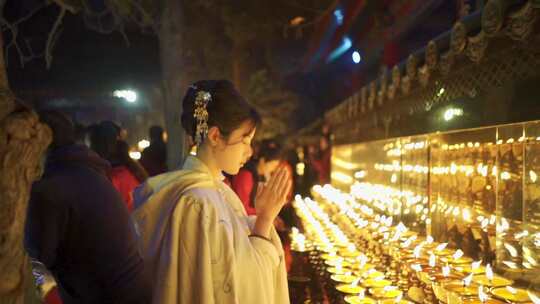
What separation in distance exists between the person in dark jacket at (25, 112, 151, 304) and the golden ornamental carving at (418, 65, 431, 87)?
3130mm

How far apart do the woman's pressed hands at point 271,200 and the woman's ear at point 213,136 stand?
0.88ft

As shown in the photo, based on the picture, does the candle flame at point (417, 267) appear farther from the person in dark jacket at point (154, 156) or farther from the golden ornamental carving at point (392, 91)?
the person in dark jacket at point (154, 156)

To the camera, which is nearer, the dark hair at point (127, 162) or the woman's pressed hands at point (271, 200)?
the woman's pressed hands at point (271, 200)

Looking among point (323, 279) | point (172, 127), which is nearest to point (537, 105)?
point (323, 279)

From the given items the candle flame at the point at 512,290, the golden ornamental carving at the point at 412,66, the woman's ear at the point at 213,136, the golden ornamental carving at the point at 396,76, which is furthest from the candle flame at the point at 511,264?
the woman's ear at the point at 213,136

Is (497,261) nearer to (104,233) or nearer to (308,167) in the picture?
(104,233)

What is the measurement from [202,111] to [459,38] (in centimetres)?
227

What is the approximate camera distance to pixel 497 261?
342cm

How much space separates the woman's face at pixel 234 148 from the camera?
1.81 meters

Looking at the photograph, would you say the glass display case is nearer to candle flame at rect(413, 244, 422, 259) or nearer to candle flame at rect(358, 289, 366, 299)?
candle flame at rect(413, 244, 422, 259)

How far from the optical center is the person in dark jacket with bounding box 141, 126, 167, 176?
543 centimetres

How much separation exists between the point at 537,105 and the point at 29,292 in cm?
283

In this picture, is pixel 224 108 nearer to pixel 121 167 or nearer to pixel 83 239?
pixel 83 239

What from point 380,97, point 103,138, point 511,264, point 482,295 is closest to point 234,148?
point 482,295
